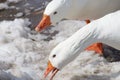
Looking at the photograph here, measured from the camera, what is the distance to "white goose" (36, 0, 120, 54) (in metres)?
5.60

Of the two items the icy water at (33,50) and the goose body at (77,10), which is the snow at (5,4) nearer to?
the icy water at (33,50)

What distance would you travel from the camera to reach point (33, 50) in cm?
593

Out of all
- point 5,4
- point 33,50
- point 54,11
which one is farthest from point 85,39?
point 5,4

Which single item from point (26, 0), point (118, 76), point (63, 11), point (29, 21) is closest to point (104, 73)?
point (118, 76)

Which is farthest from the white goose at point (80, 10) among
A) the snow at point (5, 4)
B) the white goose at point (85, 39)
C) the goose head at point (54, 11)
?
the snow at point (5, 4)

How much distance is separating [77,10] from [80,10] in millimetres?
53

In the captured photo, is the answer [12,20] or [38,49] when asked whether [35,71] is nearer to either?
[38,49]

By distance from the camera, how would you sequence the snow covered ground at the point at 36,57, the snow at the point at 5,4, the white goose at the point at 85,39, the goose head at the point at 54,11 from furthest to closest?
the snow at the point at 5,4 < the goose head at the point at 54,11 < the snow covered ground at the point at 36,57 < the white goose at the point at 85,39

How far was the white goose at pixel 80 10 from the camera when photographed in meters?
5.60

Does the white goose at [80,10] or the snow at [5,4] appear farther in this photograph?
the snow at [5,4]

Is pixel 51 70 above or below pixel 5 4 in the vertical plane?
below

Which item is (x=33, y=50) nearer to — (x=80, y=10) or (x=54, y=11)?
(x=54, y=11)

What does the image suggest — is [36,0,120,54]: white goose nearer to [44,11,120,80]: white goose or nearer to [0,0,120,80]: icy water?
[0,0,120,80]: icy water

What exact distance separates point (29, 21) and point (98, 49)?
4.75ft
